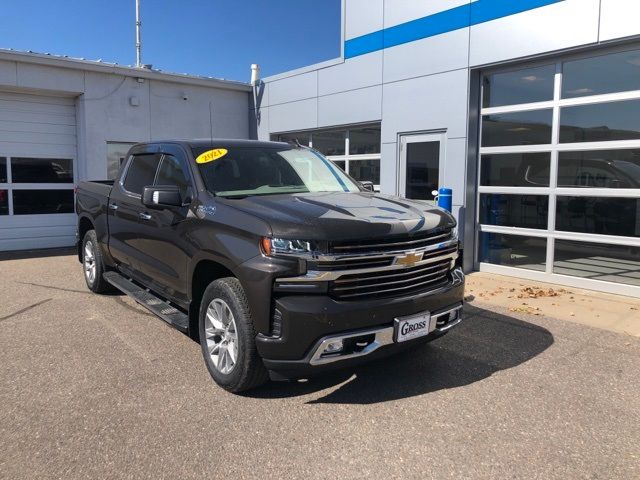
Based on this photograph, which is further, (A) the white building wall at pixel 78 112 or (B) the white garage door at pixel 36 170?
(B) the white garage door at pixel 36 170

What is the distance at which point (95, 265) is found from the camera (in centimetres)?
686

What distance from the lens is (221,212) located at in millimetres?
3994

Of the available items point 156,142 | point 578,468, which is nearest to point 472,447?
point 578,468

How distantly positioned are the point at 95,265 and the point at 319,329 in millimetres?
4564

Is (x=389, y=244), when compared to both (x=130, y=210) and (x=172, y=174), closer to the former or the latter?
(x=172, y=174)

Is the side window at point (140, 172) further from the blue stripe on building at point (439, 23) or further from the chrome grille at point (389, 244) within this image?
the blue stripe on building at point (439, 23)

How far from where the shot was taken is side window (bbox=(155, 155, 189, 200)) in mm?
4624

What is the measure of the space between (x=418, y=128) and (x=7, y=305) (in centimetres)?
669

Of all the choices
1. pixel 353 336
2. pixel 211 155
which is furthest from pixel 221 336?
pixel 211 155

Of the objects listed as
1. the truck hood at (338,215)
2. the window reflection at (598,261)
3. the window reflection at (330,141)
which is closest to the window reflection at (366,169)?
the window reflection at (330,141)

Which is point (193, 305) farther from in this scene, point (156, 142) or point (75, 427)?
point (156, 142)

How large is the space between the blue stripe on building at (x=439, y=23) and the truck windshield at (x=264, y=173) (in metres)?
4.29

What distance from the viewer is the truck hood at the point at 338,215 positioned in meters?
3.48

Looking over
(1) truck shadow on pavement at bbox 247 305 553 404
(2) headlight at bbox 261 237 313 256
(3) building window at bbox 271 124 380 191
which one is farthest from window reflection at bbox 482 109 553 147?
(2) headlight at bbox 261 237 313 256
